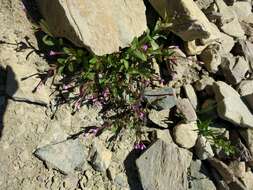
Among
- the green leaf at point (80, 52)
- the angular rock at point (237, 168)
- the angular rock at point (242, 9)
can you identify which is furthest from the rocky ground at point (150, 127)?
the angular rock at point (242, 9)

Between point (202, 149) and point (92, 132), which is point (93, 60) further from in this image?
point (202, 149)

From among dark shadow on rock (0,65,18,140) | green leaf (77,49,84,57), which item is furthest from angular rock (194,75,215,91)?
dark shadow on rock (0,65,18,140)

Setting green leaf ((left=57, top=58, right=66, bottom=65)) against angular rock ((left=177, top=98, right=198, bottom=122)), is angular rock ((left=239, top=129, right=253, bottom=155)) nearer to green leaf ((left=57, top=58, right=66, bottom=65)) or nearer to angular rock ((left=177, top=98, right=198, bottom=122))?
angular rock ((left=177, top=98, right=198, bottom=122))

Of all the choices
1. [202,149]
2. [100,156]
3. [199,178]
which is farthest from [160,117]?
[100,156]

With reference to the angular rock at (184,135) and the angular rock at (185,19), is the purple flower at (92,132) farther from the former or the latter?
the angular rock at (185,19)

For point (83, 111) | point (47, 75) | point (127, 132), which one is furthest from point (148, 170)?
point (47, 75)
